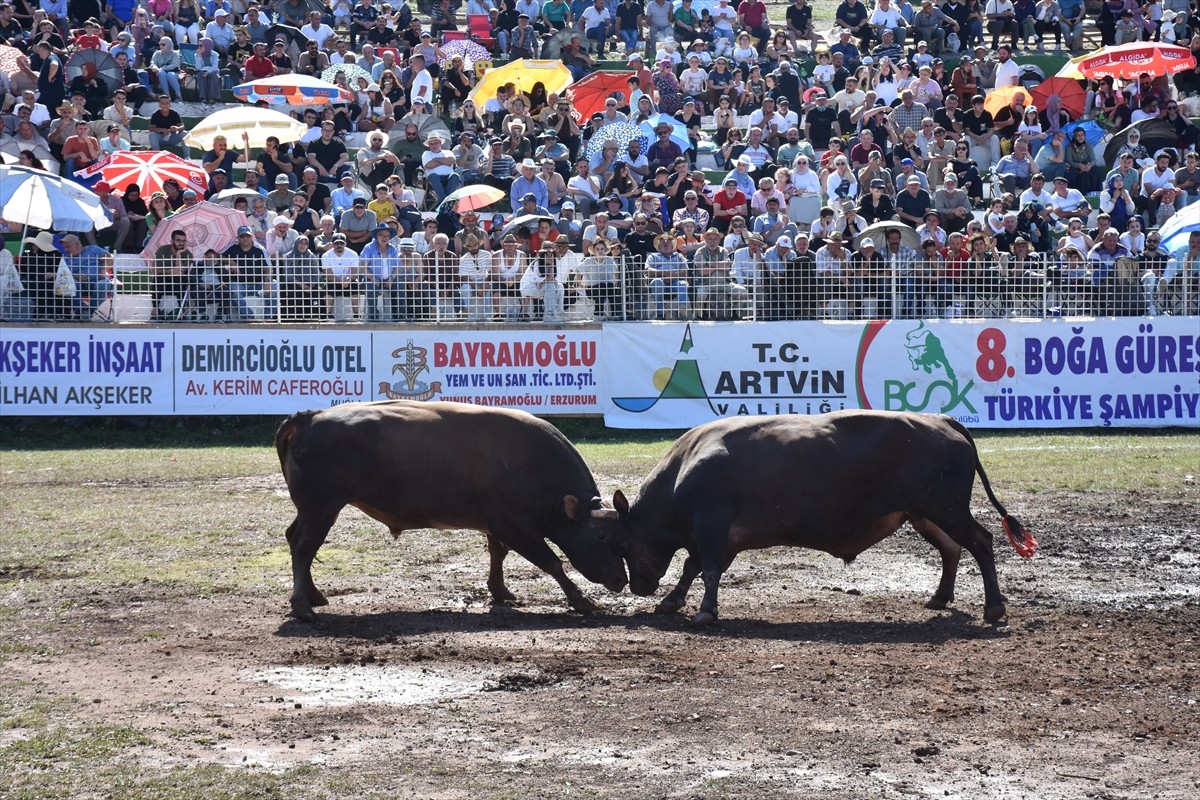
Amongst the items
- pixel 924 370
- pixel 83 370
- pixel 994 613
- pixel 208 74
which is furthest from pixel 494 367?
pixel 994 613

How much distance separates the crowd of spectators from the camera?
22.2 metres

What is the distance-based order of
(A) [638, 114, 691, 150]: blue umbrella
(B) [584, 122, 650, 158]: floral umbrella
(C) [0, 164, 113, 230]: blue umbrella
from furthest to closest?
(A) [638, 114, 691, 150]: blue umbrella < (B) [584, 122, 650, 158]: floral umbrella < (C) [0, 164, 113, 230]: blue umbrella

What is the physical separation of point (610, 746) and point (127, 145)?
2148cm

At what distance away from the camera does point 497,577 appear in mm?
11375

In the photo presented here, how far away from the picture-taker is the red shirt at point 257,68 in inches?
1163

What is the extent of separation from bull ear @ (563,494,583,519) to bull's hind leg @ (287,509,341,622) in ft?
5.70

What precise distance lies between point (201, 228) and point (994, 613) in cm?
1519

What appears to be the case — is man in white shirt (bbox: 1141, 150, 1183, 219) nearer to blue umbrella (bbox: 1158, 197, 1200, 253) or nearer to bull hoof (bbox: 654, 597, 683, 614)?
blue umbrella (bbox: 1158, 197, 1200, 253)

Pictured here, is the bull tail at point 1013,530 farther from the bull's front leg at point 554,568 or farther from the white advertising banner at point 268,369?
the white advertising banner at point 268,369

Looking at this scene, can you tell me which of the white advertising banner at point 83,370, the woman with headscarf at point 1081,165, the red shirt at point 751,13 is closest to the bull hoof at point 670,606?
the white advertising banner at point 83,370

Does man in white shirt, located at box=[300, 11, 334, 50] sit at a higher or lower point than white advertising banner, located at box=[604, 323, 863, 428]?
higher

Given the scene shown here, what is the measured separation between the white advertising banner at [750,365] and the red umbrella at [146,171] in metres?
7.70

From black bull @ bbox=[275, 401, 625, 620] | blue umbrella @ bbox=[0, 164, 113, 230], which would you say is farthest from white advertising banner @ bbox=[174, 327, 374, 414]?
black bull @ bbox=[275, 401, 625, 620]

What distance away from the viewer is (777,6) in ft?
139
